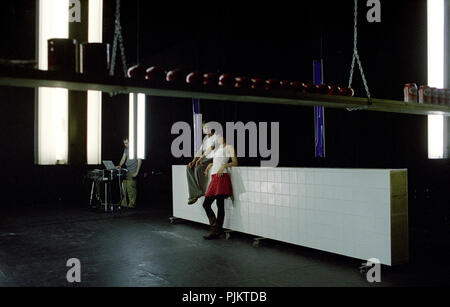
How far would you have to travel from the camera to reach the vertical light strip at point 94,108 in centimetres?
780

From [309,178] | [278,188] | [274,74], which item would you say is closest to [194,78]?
[309,178]

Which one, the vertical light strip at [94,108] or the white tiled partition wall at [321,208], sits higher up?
the vertical light strip at [94,108]

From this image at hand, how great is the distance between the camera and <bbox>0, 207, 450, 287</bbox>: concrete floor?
136 inches

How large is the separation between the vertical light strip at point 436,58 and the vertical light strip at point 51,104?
6.07m

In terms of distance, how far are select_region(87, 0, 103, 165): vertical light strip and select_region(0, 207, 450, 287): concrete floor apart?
3124mm

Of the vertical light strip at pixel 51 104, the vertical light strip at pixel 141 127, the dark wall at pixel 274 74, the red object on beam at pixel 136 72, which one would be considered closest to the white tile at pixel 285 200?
the dark wall at pixel 274 74

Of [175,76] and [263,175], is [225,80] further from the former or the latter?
[263,175]

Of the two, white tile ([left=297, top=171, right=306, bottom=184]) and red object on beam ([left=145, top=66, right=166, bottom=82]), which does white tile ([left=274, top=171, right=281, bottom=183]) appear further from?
red object on beam ([left=145, top=66, right=166, bottom=82])

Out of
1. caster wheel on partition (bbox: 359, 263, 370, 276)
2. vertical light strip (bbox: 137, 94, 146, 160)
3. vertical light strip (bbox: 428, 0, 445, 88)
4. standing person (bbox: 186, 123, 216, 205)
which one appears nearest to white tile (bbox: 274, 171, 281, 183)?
standing person (bbox: 186, 123, 216, 205)

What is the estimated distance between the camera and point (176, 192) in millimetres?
6910

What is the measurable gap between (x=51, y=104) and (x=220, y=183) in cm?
503

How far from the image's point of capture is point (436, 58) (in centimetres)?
575

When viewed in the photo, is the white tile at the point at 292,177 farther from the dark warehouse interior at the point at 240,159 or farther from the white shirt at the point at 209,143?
the white shirt at the point at 209,143
